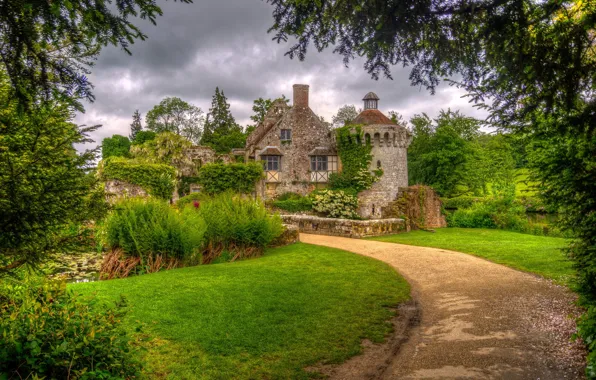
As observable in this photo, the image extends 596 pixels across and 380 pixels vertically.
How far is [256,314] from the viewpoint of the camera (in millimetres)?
6508

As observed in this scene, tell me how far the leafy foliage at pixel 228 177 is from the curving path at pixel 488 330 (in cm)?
1996

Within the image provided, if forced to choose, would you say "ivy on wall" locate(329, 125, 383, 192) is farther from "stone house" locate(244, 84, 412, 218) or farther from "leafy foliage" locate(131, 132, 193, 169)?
"leafy foliage" locate(131, 132, 193, 169)

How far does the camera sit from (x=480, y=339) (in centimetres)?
539

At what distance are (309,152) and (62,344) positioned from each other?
2931 cm

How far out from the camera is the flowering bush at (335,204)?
91.5ft

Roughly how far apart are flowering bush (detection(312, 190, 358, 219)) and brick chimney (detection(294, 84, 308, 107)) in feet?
26.2

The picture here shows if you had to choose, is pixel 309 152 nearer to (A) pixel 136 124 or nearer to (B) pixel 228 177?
(B) pixel 228 177

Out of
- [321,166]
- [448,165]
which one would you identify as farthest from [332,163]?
[448,165]

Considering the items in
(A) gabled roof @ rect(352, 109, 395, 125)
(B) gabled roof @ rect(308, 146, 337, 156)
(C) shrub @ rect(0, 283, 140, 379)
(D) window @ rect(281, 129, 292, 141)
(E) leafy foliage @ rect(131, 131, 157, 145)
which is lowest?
(C) shrub @ rect(0, 283, 140, 379)

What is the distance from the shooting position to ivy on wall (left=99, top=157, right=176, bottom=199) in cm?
2425

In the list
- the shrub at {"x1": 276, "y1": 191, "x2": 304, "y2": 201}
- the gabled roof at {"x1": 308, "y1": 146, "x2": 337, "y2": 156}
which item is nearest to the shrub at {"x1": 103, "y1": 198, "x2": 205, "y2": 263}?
the shrub at {"x1": 276, "y1": 191, "x2": 304, "y2": 201}

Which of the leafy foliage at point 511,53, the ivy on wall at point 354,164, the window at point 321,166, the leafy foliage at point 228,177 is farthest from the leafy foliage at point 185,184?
the leafy foliage at point 511,53

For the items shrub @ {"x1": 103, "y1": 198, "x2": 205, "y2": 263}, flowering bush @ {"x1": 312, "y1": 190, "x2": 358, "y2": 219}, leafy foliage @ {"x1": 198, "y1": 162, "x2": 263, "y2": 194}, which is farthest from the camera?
leafy foliage @ {"x1": 198, "y1": 162, "x2": 263, "y2": 194}

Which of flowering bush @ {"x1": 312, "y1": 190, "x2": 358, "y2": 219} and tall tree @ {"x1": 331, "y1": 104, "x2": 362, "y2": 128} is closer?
flowering bush @ {"x1": 312, "y1": 190, "x2": 358, "y2": 219}
